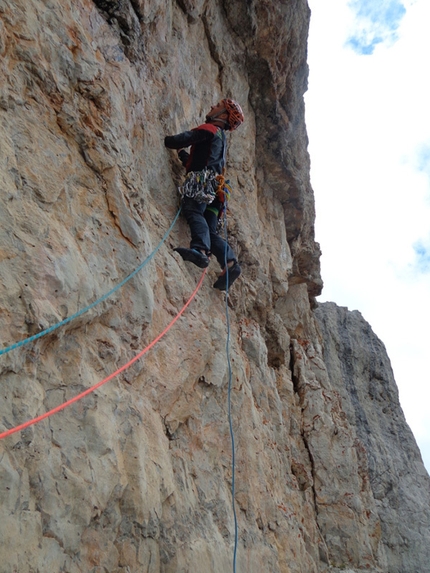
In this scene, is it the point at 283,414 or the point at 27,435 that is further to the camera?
the point at 283,414

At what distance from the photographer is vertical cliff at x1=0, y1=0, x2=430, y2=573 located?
3.10m

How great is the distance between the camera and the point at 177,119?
20.6 ft

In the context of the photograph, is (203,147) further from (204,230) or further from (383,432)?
(383,432)

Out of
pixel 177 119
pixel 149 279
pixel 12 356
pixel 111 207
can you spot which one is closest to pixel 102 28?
pixel 177 119

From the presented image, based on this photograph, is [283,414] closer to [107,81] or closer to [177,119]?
[177,119]

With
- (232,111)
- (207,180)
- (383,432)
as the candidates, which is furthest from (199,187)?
(383,432)

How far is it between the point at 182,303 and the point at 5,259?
2352 mm

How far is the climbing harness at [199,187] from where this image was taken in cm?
590

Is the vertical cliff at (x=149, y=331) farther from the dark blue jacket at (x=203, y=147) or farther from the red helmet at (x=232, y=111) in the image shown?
the red helmet at (x=232, y=111)

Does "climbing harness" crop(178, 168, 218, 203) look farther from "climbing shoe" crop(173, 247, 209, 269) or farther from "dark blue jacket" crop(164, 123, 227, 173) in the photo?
"climbing shoe" crop(173, 247, 209, 269)

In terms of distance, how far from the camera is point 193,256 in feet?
18.0

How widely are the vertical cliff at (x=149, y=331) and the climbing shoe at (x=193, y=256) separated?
158 millimetres

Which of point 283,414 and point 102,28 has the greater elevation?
point 102,28

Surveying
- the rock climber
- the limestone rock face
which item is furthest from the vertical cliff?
the rock climber
